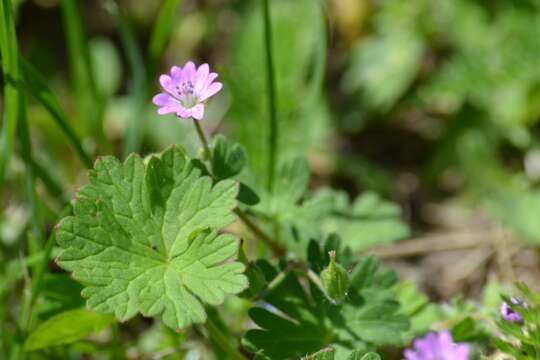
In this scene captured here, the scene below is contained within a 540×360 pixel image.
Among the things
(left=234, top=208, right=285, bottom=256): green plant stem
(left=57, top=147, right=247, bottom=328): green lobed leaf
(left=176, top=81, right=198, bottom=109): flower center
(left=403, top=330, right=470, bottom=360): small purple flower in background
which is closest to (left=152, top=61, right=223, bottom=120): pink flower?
(left=176, top=81, right=198, bottom=109): flower center

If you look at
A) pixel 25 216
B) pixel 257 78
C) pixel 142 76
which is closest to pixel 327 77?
pixel 257 78

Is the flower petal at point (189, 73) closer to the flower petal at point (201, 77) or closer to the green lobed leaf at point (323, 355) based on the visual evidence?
the flower petal at point (201, 77)

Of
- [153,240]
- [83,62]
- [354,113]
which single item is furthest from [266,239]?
[354,113]

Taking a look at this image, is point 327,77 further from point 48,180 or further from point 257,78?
point 48,180

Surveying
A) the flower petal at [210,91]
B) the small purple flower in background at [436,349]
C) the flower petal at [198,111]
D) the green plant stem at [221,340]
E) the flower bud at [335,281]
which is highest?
the flower petal at [210,91]

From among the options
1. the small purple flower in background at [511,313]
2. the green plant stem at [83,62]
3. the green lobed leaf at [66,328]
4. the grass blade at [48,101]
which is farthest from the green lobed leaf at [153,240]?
the green plant stem at [83,62]

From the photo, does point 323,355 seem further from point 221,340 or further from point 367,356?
point 221,340
